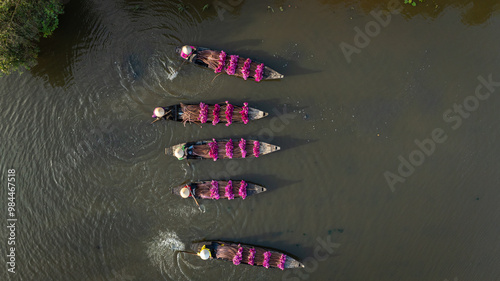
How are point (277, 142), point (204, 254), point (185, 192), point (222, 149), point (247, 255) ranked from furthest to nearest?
point (277, 142)
point (222, 149)
point (247, 255)
point (185, 192)
point (204, 254)

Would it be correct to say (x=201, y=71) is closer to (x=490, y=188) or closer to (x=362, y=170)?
(x=362, y=170)

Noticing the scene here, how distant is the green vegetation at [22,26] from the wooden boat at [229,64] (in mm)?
3538

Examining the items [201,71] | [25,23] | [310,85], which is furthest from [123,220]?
[310,85]

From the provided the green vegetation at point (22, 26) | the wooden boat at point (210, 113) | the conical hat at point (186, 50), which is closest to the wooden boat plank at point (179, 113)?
the wooden boat at point (210, 113)

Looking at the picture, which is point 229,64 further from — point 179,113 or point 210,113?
point 179,113

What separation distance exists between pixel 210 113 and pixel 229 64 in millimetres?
1601

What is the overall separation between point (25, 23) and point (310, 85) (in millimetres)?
8126

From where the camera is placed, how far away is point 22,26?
27.8 feet

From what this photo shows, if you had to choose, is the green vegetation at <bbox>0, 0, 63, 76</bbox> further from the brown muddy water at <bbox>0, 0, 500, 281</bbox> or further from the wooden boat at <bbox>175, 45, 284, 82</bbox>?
the wooden boat at <bbox>175, 45, 284, 82</bbox>

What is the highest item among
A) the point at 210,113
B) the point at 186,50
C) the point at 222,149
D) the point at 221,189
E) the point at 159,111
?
the point at 186,50

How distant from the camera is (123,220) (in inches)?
382

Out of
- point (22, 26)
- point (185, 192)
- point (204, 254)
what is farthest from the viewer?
point (185, 192)

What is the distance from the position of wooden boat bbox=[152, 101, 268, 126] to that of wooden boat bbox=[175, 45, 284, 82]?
0.98 meters

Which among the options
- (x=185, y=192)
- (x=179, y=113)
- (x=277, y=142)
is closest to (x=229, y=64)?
(x=179, y=113)
